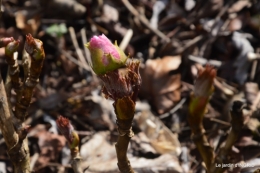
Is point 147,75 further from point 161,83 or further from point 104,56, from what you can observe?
point 104,56

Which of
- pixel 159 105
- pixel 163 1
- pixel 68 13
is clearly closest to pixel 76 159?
pixel 159 105

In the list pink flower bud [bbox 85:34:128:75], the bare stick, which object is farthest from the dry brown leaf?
pink flower bud [bbox 85:34:128:75]

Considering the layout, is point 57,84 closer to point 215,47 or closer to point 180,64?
point 180,64

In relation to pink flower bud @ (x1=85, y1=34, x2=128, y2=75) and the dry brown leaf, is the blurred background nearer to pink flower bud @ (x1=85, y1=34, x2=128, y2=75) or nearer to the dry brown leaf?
the dry brown leaf

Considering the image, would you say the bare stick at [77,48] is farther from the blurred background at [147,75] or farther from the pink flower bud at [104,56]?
the pink flower bud at [104,56]

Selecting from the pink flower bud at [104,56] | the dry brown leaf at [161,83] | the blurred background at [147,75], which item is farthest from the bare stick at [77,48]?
the pink flower bud at [104,56]

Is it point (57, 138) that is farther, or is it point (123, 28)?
point (123, 28)
